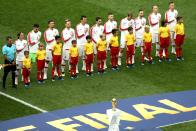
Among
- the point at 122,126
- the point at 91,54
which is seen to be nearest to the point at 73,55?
the point at 91,54

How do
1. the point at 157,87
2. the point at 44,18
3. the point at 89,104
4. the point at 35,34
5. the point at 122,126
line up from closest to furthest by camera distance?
the point at 122,126, the point at 89,104, the point at 157,87, the point at 35,34, the point at 44,18

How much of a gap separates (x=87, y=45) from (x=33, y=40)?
222 centimetres

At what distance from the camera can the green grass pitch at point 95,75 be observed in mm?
21578

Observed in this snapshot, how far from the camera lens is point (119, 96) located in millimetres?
21969

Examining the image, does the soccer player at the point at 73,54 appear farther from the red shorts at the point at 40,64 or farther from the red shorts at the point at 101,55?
the red shorts at the point at 40,64

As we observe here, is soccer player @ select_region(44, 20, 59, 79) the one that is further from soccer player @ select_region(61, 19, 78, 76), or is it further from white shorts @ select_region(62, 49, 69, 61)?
white shorts @ select_region(62, 49, 69, 61)

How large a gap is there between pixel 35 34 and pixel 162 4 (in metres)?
8.91

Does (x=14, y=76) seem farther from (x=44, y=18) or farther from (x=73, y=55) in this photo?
(x=44, y=18)

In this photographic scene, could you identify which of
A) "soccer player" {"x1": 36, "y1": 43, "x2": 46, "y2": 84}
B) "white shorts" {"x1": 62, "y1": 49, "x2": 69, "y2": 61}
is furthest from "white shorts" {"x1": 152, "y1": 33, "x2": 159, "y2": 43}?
"soccer player" {"x1": 36, "y1": 43, "x2": 46, "y2": 84}

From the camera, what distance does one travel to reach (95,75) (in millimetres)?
23969

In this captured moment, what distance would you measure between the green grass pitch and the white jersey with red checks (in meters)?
0.91

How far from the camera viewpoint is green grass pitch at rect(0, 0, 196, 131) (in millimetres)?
21578

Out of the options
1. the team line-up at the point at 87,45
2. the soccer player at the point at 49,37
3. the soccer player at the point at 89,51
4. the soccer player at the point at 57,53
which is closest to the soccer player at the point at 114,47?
the team line-up at the point at 87,45

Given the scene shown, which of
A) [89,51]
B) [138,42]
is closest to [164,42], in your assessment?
[138,42]
